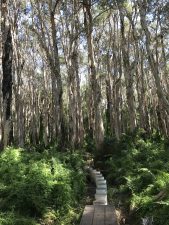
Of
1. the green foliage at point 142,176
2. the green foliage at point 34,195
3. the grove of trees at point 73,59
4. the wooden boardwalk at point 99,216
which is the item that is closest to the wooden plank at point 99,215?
the wooden boardwalk at point 99,216

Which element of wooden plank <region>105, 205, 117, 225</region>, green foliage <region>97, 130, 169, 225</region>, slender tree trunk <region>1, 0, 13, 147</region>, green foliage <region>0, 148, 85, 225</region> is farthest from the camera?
slender tree trunk <region>1, 0, 13, 147</region>

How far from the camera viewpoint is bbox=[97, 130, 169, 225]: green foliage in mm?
7686

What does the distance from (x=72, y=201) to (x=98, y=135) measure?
10.2 m

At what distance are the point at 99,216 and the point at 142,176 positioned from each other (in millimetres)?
3066

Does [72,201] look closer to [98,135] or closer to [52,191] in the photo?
[52,191]

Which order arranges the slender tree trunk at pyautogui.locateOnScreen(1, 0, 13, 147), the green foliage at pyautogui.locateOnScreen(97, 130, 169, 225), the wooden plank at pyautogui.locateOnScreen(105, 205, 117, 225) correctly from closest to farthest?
1. the wooden plank at pyautogui.locateOnScreen(105, 205, 117, 225)
2. the green foliage at pyautogui.locateOnScreen(97, 130, 169, 225)
3. the slender tree trunk at pyautogui.locateOnScreen(1, 0, 13, 147)

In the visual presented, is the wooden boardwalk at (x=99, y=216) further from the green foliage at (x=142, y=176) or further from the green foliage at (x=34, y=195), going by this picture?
the green foliage at (x=142, y=176)

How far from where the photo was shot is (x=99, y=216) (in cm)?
750

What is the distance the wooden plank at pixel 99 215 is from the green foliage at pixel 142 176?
29.9 inches

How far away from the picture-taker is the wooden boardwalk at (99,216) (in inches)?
281

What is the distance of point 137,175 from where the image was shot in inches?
432

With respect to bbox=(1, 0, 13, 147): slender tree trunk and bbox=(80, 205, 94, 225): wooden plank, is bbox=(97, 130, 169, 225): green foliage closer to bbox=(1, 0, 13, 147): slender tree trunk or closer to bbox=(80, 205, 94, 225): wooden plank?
bbox=(80, 205, 94, 225): wooden plank

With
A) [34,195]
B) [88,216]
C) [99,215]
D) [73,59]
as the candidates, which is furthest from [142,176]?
[73,59]

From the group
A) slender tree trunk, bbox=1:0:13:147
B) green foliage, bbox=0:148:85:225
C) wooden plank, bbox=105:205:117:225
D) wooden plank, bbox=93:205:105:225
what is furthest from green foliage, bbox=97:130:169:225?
slender tree trunk, bbox=1:0:13:147
